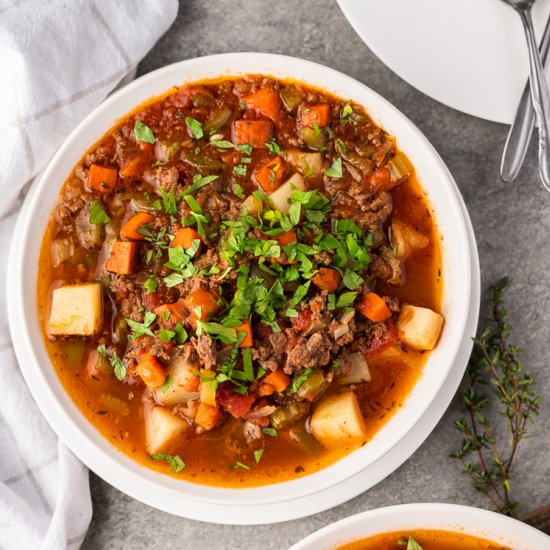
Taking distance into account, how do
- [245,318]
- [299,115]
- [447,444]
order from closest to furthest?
1. [245,318]
2. [299,115]
3. [447,444]

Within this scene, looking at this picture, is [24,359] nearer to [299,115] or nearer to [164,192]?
[164,192]

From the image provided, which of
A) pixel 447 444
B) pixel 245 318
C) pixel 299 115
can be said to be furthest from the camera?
pixel 447 444

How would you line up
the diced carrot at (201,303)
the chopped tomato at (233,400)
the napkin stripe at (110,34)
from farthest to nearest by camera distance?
the napkin stripe at (110,34), the chopped tomato at (233,400), the diced carrot at (201,303)

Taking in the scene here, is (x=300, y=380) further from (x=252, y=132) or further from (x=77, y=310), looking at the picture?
(x=252, y=132)

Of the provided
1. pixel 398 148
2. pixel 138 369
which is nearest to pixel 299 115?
pixel 398 148

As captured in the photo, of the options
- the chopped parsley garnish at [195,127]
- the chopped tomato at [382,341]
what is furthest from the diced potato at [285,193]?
the chopped tomato at [382,341]

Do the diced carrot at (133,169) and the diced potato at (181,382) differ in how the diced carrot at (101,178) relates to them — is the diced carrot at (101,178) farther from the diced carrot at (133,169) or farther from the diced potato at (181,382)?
the diced potato at (181,382)

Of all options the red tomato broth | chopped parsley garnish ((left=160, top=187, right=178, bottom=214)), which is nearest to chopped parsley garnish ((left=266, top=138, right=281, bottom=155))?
the red tomato broth
